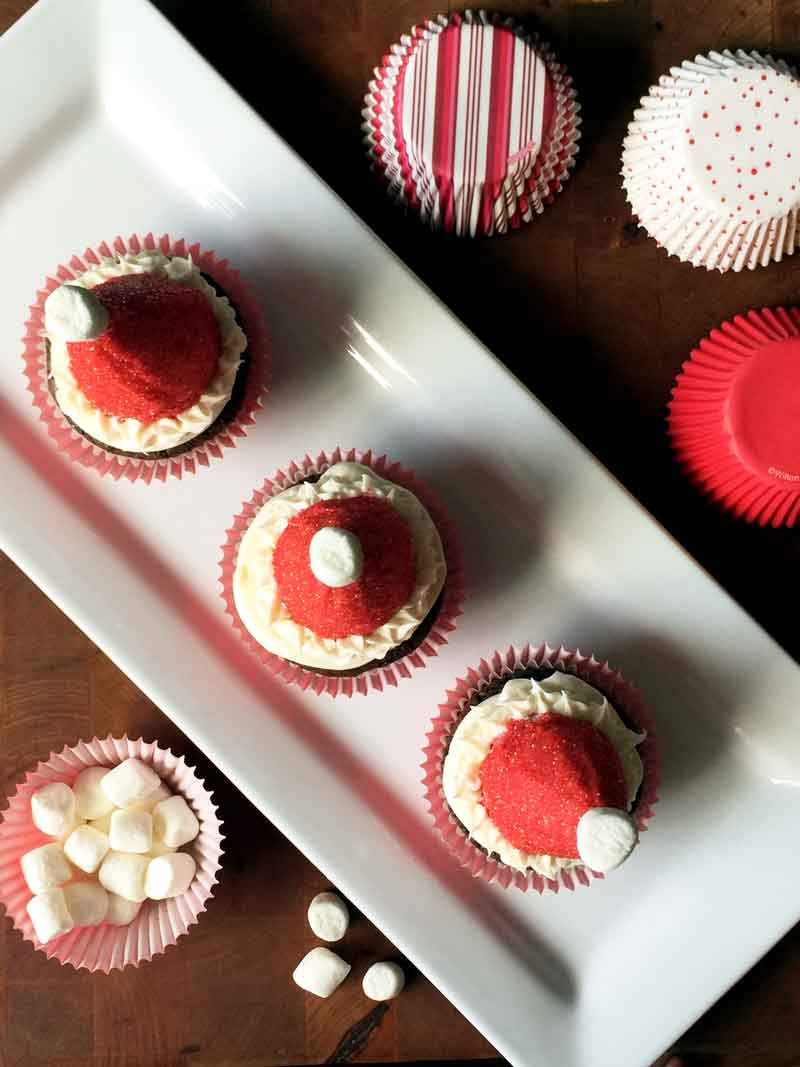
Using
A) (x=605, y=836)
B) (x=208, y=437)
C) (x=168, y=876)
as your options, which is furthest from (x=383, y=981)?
(x=208, y=437)

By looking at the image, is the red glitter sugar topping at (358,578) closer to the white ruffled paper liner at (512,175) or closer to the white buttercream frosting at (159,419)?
the white buttercream frosting at (159,419)

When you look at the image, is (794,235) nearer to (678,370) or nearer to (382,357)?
(678,370)

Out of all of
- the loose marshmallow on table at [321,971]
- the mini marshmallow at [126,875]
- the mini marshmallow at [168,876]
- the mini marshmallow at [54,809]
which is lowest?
the loose marshmallow on table at [321,971]

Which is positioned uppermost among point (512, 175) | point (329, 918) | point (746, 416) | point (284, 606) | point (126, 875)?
point (512, 175)

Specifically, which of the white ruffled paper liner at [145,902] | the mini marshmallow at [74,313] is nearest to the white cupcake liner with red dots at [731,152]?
Result: the mini marshmallow at [74,313]

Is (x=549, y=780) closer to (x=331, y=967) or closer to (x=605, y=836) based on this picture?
(x=605, y=836)

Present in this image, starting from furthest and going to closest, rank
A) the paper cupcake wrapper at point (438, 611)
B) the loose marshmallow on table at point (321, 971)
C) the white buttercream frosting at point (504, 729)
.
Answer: the loose marshmallow on table at point (321, 971)
the paper cupcake wrapper at point (438, 611)
the white buttercream frosting at point (504, 729)

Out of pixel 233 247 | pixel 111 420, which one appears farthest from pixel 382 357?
pixel 111 420
